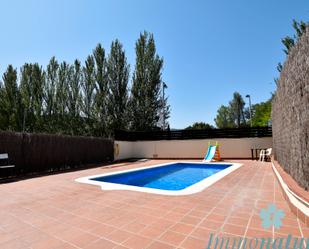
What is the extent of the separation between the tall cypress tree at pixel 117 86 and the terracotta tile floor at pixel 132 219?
514 inches

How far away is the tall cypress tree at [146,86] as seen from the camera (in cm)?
1726

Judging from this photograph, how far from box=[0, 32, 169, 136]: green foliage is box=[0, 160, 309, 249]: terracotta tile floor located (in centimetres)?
1340

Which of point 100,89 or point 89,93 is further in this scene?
Answer: point 89,93

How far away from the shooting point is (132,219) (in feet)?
8.79

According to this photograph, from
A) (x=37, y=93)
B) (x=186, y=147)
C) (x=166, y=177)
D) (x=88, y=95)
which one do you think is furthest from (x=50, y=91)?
(x=166, y=177)

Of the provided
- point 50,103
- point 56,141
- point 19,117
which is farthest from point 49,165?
point 19,117

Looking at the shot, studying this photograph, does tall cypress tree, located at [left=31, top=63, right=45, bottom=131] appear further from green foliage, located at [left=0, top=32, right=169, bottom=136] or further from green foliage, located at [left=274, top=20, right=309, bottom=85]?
green foliage, located at [left=274, top=20, right=309, bottom=85]

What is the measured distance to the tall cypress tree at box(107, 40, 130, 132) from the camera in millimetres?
17186

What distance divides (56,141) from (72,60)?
13.8 m

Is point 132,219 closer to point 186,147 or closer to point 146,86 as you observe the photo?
point 186,147

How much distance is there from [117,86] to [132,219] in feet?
53.0

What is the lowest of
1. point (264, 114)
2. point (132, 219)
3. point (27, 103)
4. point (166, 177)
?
point (166, 177)

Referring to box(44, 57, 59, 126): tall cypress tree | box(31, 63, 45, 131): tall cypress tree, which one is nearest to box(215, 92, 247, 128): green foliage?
box(44, 57, 59, 126): tall cypress tree

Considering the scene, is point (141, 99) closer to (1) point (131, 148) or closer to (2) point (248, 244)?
(1) point (131, 148)
